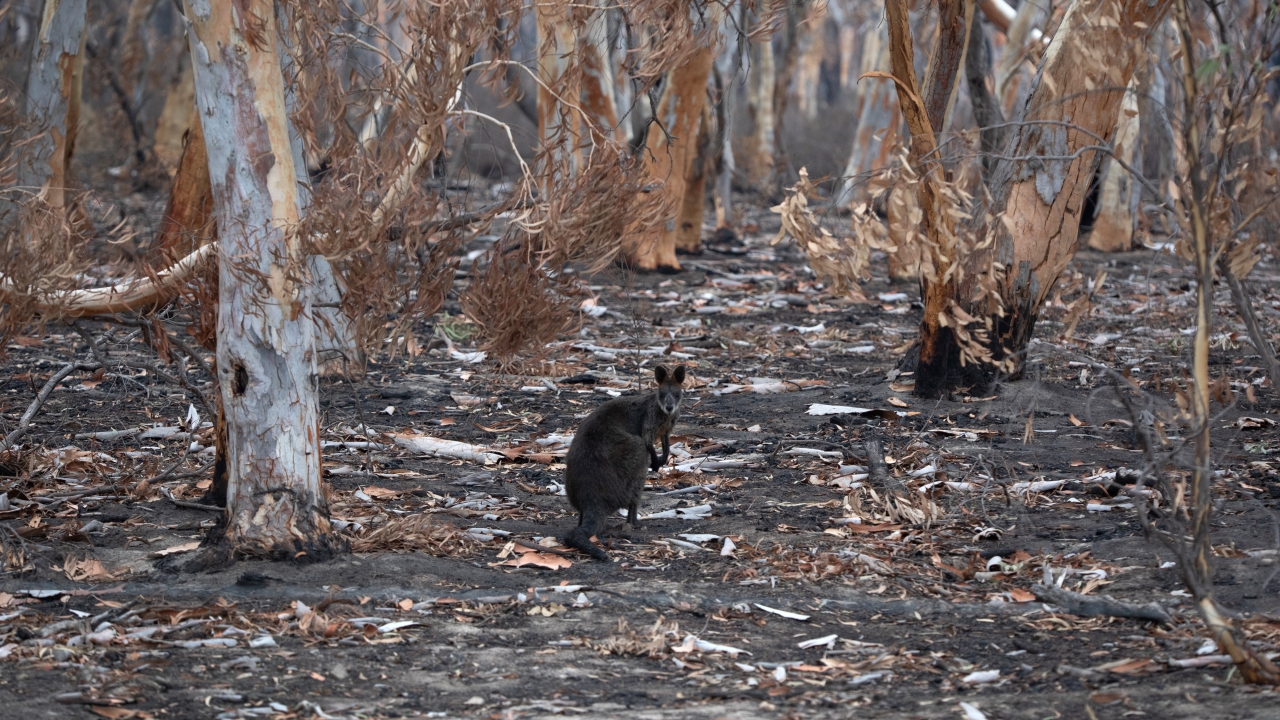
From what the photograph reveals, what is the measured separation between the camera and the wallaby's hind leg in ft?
19.7

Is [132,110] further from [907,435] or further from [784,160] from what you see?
[907,435]

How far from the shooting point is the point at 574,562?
598cm

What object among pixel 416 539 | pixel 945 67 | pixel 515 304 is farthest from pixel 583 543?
pixel 945 67

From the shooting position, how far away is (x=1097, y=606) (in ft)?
16.7

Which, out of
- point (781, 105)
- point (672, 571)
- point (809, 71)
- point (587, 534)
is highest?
point (809, 71)

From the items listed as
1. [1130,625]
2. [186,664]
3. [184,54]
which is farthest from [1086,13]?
[184,54]

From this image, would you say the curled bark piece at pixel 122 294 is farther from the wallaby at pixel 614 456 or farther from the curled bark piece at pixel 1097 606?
the curled bark piece at pixel 1097 606

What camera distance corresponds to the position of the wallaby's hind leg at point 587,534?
5996 millimetres

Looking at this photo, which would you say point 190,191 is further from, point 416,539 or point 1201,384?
point 1201,384

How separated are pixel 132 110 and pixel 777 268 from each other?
46.9 feet

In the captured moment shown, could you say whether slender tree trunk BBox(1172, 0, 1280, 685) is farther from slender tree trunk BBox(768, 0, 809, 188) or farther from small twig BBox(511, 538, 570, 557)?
slender tree trunk BBox(768, 0, 809, 188)

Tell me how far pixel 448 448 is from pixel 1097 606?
4638mm

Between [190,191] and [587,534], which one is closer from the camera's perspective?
[587,534]

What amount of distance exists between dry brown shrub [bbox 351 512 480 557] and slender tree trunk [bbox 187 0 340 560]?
0.34 meters
